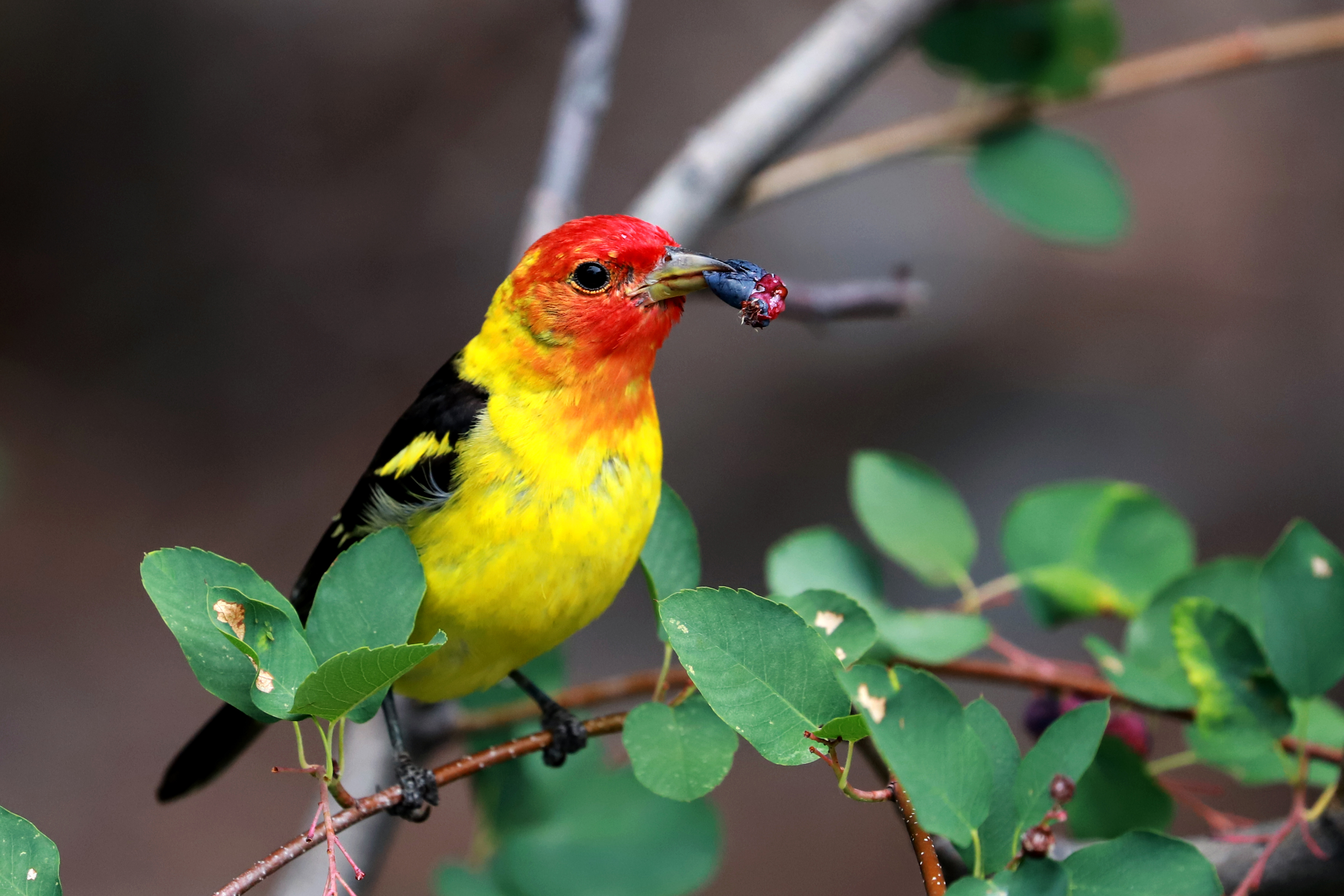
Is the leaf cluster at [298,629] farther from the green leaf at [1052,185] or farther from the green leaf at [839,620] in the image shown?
the green leaf at [1052,185]

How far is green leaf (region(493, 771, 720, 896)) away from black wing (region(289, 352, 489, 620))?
0.56m

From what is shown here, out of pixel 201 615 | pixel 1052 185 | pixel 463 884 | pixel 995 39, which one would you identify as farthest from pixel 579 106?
pixel 201 615

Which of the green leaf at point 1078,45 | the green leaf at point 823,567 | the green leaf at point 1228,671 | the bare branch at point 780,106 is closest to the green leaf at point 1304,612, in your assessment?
the green leaf at point 1228,671

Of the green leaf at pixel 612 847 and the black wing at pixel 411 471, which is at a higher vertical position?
the black wing at pixel 411 471

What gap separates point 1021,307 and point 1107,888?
4321mm

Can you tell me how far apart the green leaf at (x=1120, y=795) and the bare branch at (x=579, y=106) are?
4.84ft

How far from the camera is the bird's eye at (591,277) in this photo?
1519mm

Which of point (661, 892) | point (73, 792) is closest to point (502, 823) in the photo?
point (661, 892)

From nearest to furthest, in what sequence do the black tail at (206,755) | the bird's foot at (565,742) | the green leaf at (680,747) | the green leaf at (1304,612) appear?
the green leaf at (680,747)
the green leaf at (1304,612)
the bird's foot at (565,742)
the black tail at (206,755)

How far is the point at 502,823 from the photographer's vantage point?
1.91m

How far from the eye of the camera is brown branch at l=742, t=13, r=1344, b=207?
8.20 feet

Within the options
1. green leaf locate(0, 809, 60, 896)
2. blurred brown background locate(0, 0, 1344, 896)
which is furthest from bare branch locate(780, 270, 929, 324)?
blurred brown background locate(0, 0, 1344, 896)

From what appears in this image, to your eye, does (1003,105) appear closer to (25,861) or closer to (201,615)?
(201,615)

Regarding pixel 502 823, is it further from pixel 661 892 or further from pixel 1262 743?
pixel 1262 743
